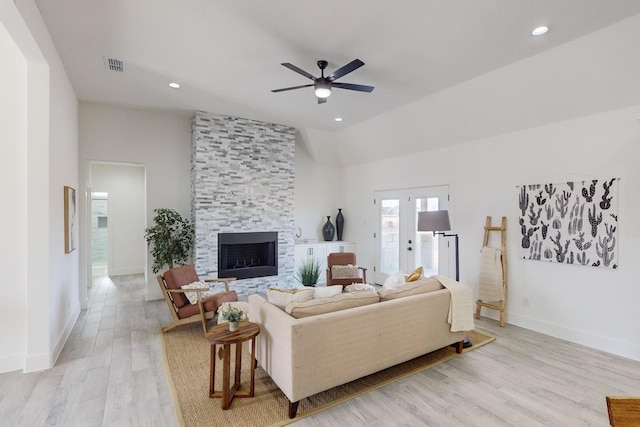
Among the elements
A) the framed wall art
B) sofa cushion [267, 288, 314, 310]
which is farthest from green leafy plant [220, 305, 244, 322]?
the framed wall art

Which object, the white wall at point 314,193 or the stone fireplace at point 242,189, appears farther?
the white wall at point 314,193

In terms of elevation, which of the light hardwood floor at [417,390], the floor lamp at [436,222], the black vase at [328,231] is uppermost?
the floor lamp at [436,222]

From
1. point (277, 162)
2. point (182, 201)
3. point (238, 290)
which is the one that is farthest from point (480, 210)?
point (182, 201)

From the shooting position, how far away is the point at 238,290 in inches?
232

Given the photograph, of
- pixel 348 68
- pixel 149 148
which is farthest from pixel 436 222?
pixel 149 148

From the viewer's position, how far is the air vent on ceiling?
362cm

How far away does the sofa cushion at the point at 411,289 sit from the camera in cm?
306

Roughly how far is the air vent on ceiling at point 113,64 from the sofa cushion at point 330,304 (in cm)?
355

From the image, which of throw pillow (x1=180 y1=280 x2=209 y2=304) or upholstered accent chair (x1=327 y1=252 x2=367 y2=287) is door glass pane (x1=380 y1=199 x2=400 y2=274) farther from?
throw pillow (x1=180 y1=280 x2=209 y2=304)

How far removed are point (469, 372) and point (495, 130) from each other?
11.0ft

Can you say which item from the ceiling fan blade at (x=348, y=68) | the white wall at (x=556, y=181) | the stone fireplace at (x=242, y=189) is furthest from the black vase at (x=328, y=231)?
the ceiling fan blade at (x=348, y=68)

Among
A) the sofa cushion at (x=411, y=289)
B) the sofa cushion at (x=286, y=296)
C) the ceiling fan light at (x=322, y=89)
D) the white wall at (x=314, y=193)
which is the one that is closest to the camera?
the sofa cushion at (x=286, y=296)

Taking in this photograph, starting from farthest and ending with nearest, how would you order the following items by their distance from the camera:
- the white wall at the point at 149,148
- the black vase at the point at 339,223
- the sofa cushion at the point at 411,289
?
the black vase at the point at 339,223 < the white wall at the point at 149,148 < the sofa cushion at the point at 411,289

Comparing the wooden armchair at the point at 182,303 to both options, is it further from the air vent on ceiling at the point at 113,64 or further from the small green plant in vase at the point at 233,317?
the air vent on ceiling at the point at 113,64
